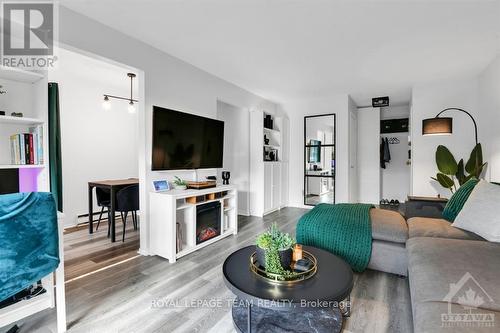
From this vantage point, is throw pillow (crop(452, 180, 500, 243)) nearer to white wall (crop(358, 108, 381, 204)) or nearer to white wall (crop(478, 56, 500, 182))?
white wall (crop(478, 56, 500, 182))

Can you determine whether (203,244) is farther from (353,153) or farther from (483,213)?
(353,153)

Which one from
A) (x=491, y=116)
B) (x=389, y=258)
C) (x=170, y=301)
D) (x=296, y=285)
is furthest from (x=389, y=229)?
(x=491, y=116)

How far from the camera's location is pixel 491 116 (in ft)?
11.0

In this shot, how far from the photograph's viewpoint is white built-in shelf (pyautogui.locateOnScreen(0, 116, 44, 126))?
1.69 meters

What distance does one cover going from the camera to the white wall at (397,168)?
600 cm

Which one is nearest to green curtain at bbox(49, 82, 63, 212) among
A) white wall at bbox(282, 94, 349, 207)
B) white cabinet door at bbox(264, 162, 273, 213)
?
white cabinet door at bbox(264, 162, 273, 213)

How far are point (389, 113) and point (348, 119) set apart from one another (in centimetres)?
186

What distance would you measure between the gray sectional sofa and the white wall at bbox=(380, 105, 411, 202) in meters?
4.23

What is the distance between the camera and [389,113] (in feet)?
20.1

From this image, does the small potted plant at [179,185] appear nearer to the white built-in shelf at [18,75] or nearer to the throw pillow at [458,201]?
the white built-in shelf at [18,75]

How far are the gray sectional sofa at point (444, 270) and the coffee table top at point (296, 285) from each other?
0.35 m

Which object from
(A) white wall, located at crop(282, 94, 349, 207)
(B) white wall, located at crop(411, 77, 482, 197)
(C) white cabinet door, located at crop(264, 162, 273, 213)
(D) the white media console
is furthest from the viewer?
(A) white wall, located at crop(282, 94, 349, 207)

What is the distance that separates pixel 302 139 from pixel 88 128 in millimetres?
4130

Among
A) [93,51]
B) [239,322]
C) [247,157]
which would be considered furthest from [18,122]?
[247,157]
